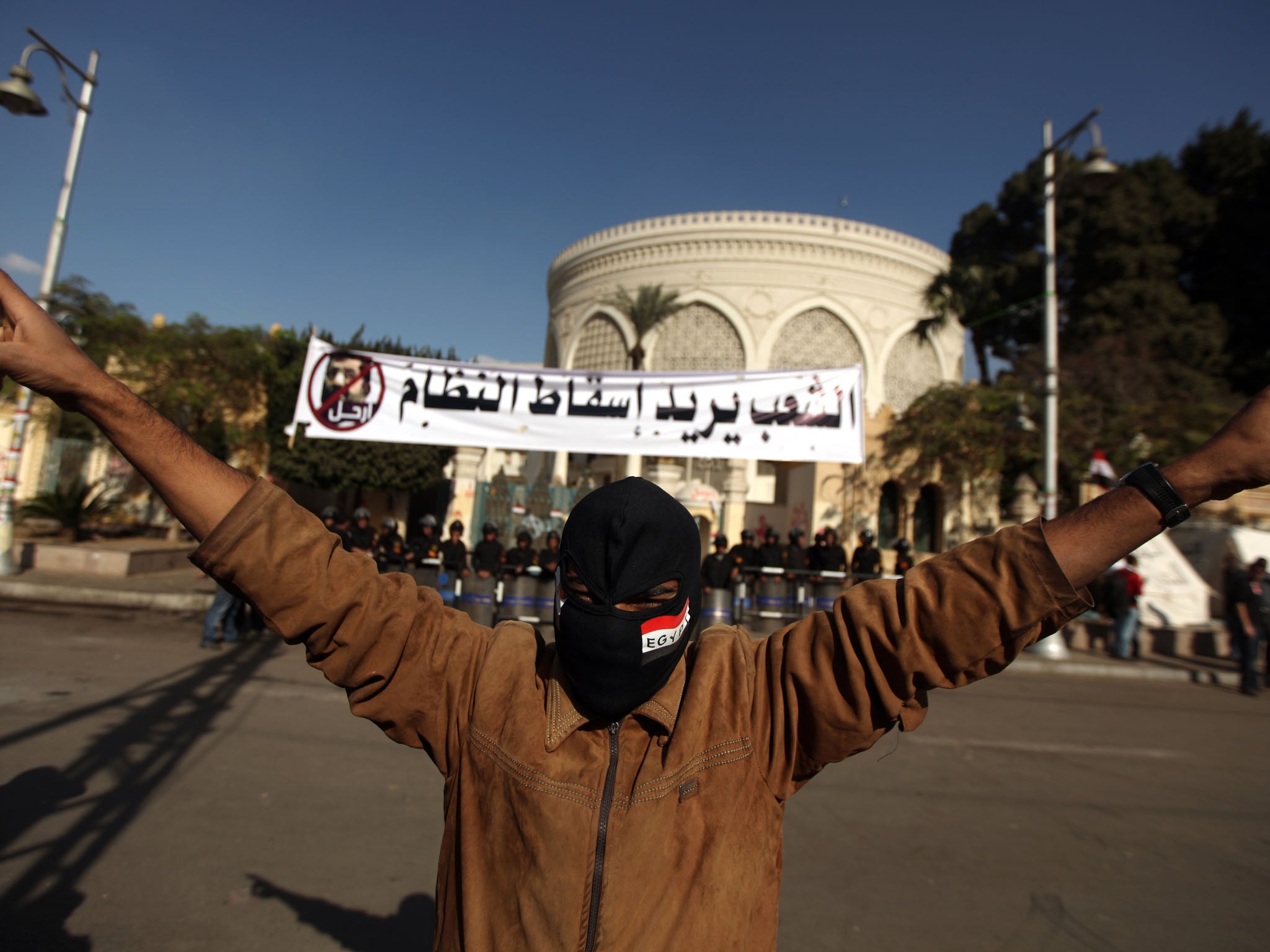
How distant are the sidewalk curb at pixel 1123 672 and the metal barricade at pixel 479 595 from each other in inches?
Result: 270

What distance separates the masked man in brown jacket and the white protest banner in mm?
8031

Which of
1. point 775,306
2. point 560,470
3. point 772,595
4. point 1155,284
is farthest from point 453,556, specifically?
point 1155,284

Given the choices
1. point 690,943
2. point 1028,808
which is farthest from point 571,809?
point 1028,808

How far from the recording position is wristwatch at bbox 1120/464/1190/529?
3.73ft

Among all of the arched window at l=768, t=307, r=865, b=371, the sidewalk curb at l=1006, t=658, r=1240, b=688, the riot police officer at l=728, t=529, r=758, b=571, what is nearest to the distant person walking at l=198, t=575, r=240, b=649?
the riot police officer at l=728, t=529, r=758, b=571

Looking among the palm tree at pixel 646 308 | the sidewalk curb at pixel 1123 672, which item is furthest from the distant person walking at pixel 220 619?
the palm tree at pixel 646 308

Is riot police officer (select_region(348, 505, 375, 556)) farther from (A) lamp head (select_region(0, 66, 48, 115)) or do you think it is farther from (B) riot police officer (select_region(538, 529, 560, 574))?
(A) lamp head (select_region(0, 66, 48, 115))

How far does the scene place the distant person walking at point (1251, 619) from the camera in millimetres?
8641

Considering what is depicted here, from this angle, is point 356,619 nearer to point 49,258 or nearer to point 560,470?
point 49,258

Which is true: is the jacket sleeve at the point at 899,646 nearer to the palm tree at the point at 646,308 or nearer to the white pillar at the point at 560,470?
the palm tree at the point at 646,308

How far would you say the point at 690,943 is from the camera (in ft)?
3.94

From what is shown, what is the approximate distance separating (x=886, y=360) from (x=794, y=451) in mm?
20589

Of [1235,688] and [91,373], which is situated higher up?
[91,373]

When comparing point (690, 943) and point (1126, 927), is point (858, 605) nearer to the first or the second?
point (690, 943)
